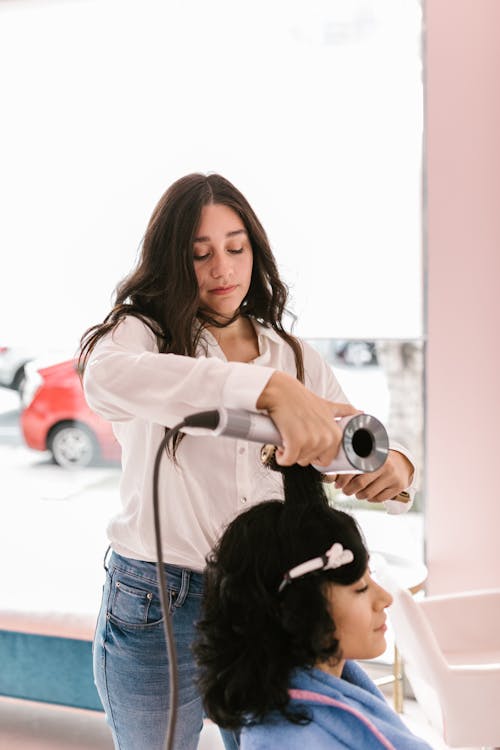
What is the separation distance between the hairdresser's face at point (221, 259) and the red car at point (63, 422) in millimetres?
2236

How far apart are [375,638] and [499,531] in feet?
6.23

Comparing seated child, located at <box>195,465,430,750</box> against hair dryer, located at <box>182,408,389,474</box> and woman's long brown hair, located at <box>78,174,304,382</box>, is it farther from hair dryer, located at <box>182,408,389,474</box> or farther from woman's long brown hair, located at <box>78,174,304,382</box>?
woman's long brown hair, located at <box>78,174,304,382</box>

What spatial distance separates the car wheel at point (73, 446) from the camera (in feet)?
11.9

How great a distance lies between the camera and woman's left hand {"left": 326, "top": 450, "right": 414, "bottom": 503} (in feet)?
3.77

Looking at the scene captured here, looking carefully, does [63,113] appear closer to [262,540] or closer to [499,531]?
[499,531]

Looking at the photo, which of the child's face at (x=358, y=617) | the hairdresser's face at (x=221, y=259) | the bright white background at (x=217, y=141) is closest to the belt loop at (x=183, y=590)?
the child's face at (x=358, y=617)

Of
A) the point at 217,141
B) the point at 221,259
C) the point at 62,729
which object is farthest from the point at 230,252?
the point at 62,729

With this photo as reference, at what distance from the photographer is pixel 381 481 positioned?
116 cm

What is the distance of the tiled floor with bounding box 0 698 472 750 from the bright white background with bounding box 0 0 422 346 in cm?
137

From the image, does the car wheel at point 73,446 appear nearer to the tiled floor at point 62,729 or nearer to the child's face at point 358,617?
the tiled floor at point 62,729

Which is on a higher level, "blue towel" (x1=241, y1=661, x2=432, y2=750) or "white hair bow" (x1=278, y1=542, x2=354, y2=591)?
"white hair bow" (x1=278, y1=542, x2=354, y2=591)

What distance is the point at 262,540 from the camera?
3.63 ft

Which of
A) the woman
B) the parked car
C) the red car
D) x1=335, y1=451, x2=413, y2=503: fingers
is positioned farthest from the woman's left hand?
the parked car

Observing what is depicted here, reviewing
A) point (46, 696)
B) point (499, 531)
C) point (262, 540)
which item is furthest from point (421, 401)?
point (262, 540)
